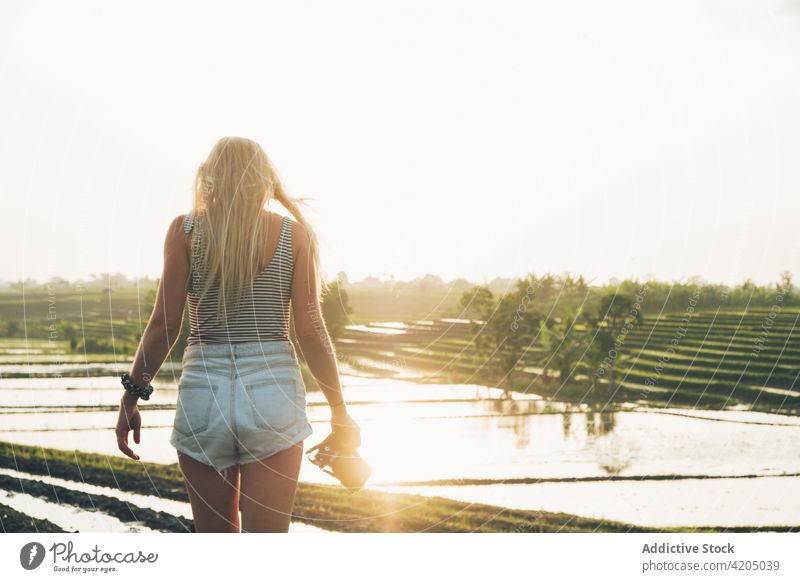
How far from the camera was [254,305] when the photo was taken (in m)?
A: 2.96

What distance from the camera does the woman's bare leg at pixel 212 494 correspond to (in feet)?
9.80

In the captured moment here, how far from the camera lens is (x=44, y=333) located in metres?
11.9

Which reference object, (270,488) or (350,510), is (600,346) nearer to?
(350,510)

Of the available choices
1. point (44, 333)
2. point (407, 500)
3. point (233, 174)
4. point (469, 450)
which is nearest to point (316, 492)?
point (407, 500)

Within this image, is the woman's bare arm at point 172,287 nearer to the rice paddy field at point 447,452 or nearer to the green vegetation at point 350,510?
the rice paddy field at point 447,452

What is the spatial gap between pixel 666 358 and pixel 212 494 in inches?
571

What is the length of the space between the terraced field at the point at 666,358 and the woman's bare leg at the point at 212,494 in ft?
10.5

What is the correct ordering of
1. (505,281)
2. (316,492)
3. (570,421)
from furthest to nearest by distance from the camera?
1. (570,421)
2. (316,492)
3. (505,281)

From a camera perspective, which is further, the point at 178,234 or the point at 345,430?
the point at 345,430

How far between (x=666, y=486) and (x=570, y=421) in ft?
10.2

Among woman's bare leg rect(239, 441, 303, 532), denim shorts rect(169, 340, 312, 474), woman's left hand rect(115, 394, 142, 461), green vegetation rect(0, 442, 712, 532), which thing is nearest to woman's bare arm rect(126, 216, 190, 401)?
denim shorts rect(169, 340, 312, 474)

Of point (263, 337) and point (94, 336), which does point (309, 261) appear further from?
point (94, 336)
